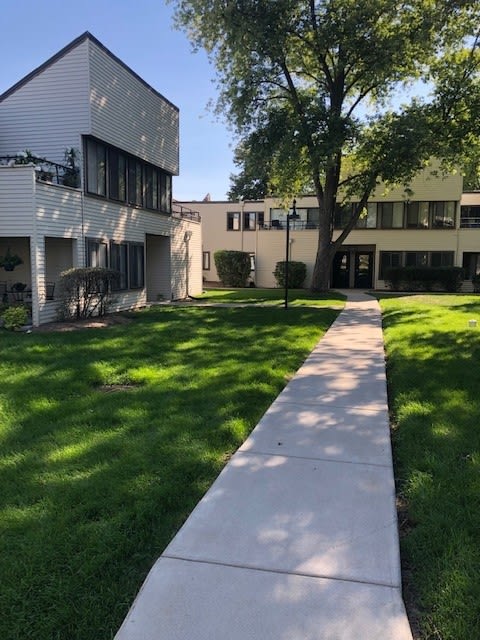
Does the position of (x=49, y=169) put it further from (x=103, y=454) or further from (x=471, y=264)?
(x=471, y=264)

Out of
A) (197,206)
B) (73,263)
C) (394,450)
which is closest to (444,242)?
(197,206)

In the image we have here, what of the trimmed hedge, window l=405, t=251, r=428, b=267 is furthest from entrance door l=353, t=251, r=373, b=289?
the trimmed hedge

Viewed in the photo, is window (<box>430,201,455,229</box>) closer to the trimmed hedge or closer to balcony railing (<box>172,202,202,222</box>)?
the trimmed hedge

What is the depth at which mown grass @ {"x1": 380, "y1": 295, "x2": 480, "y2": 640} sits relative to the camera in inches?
98.2

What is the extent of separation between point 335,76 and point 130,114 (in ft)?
28.9

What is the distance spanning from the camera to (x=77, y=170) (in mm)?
13844

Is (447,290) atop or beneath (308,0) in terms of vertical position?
beneath

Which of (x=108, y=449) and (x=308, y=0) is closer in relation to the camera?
(x=108, y=449)

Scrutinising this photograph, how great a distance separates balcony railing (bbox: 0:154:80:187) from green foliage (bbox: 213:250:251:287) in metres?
18.5

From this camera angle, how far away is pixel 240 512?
11.1 feet

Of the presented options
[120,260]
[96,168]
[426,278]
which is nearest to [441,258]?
[426,278]

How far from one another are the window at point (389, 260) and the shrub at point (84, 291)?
20.6m

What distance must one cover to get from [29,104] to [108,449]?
12.9 m

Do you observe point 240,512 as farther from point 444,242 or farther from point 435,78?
point 444,242
